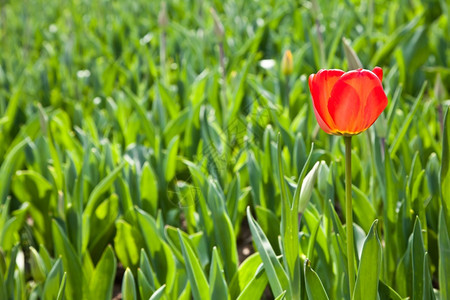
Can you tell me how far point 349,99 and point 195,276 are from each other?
1.68 ft

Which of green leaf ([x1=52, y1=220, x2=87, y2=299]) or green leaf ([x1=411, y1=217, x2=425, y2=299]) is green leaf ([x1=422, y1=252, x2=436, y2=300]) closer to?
green leaf ([x1=411, y1=217, x2=425, y2=299])

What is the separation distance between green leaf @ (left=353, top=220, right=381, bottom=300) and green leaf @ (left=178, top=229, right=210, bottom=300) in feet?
1.12

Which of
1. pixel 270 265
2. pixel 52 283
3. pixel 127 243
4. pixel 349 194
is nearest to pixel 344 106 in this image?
pixel 349 194

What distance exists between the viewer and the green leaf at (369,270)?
96cm

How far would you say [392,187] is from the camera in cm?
144

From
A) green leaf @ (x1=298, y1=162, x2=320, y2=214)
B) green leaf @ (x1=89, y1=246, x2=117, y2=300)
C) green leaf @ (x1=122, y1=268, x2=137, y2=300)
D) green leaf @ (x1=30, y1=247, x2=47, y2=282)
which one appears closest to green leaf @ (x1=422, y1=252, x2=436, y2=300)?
green leaf @ (x1=298, y1=162, x2=320, y2=214)

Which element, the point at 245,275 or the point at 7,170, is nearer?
the point at 245,275

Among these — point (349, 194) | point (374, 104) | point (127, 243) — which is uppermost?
point (374, 104)

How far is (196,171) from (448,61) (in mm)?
1453

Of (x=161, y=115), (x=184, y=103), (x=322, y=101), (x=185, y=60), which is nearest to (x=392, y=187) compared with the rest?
(x=322, y=101)

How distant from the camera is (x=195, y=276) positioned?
4.14 ft

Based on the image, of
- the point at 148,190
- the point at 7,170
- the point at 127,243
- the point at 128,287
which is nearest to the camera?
the point at 128,287

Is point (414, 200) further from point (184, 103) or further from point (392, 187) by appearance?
point (184, 103)

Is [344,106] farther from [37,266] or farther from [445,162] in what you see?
[37,266]
